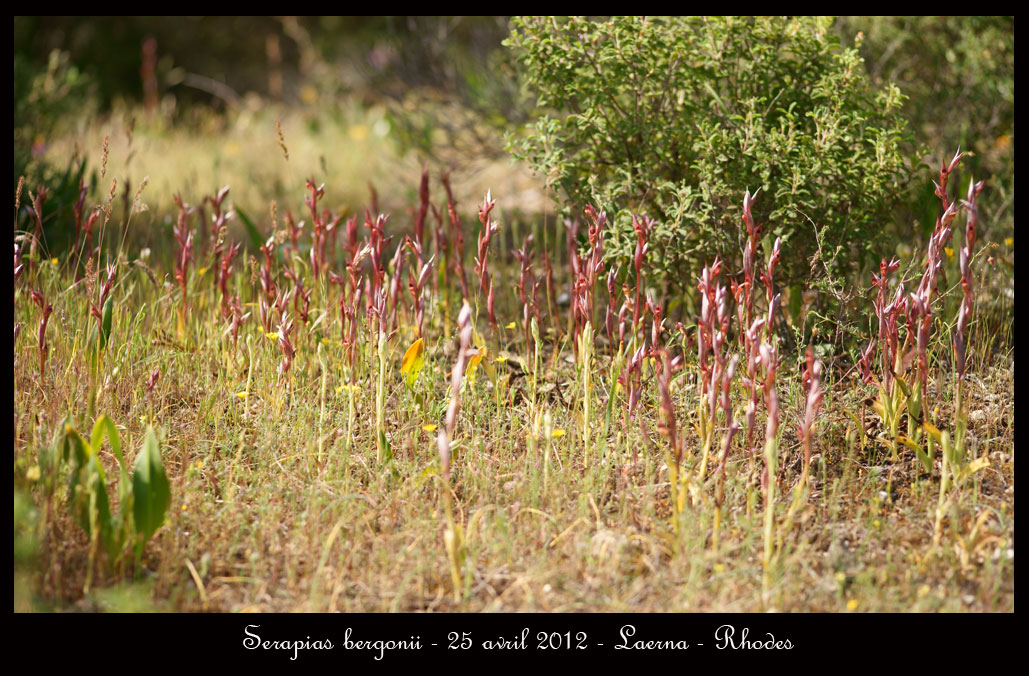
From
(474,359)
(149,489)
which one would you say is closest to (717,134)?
(474,359)

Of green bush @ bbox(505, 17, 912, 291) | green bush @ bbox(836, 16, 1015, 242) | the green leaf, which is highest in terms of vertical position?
green bush @ bbox(836, 16, 1015, 242)

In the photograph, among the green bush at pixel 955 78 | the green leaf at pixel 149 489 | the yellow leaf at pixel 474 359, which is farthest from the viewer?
the green bush at pixel 955 78

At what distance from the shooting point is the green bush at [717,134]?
9.26ft

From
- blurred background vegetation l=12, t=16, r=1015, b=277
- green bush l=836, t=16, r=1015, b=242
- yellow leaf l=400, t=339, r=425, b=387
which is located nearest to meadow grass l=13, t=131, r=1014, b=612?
yellow leaf l=400, t=339, r=425, b=387

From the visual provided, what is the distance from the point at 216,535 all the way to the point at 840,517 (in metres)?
1.53

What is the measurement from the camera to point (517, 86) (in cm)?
508

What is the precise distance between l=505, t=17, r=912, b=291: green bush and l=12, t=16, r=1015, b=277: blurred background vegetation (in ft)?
0.64

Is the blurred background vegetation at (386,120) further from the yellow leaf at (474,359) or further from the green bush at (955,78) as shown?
the yellow leaf at (474,359)

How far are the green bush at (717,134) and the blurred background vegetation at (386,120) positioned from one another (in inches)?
7.7

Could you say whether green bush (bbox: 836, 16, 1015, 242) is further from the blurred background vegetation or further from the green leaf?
the green leaf

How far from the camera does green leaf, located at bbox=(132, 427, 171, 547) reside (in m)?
1.92

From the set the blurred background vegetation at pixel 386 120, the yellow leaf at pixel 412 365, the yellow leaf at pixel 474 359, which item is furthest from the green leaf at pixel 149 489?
the blurred background vegetation at pixel 386 120

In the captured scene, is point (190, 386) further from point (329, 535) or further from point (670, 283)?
point (670, 283)
